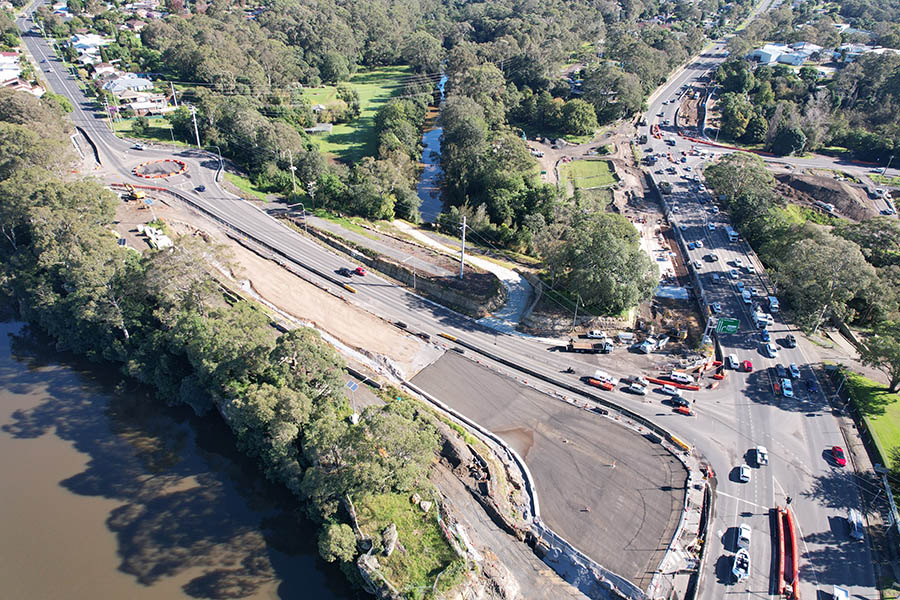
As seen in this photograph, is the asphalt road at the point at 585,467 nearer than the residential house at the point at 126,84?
Yes

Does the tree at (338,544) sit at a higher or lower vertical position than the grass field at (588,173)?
lower

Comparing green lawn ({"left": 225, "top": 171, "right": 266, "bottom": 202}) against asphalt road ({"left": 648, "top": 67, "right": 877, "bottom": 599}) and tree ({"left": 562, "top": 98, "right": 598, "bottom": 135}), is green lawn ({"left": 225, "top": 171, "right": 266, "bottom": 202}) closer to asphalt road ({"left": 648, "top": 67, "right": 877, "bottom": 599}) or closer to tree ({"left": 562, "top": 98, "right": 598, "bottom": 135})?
asphalt road ({"left": 648, "top": 67, "right": 877, "bottom": 599})

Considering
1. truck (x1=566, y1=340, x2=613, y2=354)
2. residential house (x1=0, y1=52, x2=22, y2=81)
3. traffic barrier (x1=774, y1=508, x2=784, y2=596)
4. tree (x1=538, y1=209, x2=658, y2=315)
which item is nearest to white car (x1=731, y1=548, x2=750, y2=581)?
traffic barrier (x1=774, y1=508, x2=784, y2=596)

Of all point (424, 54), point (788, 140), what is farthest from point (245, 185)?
point (788, 140)

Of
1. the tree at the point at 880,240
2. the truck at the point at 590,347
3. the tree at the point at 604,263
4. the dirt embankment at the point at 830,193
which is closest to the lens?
the tree at the point at 604,263

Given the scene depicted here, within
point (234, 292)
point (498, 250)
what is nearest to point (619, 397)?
point (498, 250)

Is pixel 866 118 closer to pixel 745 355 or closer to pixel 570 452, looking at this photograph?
pixel 745 355

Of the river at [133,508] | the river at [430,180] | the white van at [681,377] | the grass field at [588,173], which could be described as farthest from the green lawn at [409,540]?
the grass field at [588,173]

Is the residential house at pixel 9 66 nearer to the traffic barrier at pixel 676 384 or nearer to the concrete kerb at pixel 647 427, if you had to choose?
the concrete kerb at pixel 647 427
